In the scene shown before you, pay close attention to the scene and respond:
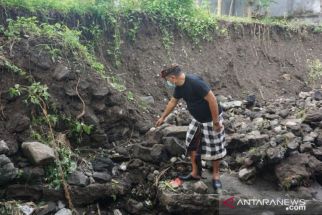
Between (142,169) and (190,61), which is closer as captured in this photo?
(142,169)

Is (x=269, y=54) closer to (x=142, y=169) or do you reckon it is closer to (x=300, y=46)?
(x=300, y=46)

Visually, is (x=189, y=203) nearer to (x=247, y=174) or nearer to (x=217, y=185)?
(x=217, y=185)

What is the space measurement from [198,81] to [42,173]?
2339mm

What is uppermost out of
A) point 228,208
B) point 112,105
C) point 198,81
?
point 198,81

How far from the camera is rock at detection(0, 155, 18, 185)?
4.68m

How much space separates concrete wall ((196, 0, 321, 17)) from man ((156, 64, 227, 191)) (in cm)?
1000

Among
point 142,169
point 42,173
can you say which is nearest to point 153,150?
point 142,169

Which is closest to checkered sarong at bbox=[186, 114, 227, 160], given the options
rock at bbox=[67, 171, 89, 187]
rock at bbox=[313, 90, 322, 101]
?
rock at bbox=[67, 171, 89, 187]

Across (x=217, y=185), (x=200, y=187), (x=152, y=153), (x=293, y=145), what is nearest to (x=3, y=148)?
(x=152, y=153)

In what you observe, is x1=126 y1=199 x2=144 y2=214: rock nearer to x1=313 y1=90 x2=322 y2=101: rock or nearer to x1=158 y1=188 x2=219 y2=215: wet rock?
x1=158 y1=188 x2=219 y2=215: wet rock

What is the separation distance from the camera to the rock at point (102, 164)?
215 inches

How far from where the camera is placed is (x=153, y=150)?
19.0 ft

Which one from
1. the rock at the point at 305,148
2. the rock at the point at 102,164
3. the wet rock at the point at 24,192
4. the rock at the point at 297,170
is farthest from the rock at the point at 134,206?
the rock at the point at 305,148

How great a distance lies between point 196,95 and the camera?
4973 mm
